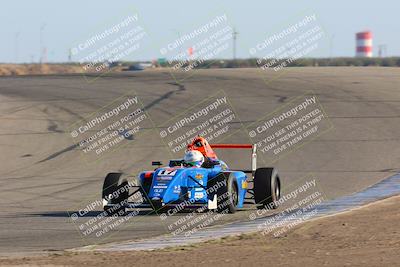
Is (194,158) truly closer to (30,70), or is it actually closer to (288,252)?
(288,252)

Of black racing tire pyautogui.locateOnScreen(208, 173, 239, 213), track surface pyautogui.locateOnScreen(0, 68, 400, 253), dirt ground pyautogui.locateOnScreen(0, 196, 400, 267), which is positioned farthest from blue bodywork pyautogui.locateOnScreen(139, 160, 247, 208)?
dirt ground pyautogui.locateOnScreen(0, 196, 400, 267)

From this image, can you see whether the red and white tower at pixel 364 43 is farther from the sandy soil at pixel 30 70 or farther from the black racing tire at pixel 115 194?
the black racing tire at pixel 115 194

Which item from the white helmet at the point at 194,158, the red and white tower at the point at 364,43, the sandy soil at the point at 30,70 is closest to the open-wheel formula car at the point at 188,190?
the white helmet at the point at 194,158

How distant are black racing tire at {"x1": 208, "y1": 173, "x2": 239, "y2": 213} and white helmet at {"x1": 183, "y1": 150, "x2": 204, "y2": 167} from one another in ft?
2.92

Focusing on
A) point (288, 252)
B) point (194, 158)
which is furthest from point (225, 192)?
point (288, 252)

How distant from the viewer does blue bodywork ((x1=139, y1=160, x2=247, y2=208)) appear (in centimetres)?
1684

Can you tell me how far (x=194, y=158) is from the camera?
18.0 metres

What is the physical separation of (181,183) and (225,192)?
2.75 ft

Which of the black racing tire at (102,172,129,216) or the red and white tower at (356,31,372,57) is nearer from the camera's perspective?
the black racing tire at (102,172,129,216)

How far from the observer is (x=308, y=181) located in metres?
22.0

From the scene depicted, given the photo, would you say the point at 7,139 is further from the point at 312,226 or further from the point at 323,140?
the point at 312,226

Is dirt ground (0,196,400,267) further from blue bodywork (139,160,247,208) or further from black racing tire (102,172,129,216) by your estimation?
black racing tire (102,172,129,216)

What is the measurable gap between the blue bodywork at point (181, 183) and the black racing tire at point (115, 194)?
0.37 meters

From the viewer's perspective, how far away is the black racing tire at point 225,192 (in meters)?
16.8
